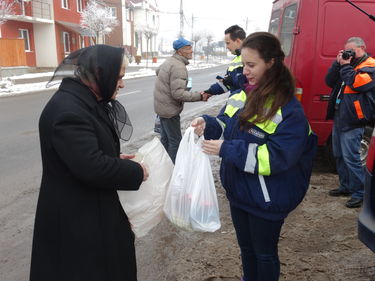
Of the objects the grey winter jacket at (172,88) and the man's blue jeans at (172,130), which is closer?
the grey winter jacket at (172,88)

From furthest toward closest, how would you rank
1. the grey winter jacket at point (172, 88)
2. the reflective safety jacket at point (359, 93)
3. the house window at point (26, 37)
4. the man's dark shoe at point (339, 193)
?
the house window at point (26, 37)
the grey winter jacket at point (172, 88)
the man's dark shoe at point (339, 193)
the reflective safety jacket at point (359, 93)

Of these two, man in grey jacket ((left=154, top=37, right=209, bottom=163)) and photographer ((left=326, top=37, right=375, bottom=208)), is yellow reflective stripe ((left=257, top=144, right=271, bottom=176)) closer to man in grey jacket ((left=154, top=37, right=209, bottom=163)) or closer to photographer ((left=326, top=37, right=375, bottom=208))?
photographer ((left=326, top=37, right=375, bottom=208))

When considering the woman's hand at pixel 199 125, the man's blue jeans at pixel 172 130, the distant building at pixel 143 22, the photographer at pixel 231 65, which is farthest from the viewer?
the distant building at pixel 143 22

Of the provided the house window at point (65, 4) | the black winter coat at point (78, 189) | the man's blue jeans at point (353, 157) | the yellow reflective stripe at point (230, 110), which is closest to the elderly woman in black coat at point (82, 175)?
the black winter coat at point (78, 189)

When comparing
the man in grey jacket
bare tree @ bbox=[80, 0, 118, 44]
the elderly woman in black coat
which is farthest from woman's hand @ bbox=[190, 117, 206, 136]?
bare tree @ bbox=[80, 0, 118, 44]

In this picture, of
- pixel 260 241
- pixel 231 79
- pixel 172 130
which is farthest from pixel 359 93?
pixel 260 241

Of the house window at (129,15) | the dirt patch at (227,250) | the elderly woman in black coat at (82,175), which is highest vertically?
the house window at (129,15)

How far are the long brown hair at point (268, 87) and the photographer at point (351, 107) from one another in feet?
7.07

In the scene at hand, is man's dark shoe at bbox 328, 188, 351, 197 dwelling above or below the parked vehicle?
below

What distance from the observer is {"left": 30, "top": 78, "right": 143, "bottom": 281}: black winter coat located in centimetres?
158

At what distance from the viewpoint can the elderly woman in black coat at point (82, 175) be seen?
5.19 feet

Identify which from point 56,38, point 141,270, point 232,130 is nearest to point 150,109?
point 141,270

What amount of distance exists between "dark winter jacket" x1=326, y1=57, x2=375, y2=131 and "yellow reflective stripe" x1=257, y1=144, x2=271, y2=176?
7.85 ft

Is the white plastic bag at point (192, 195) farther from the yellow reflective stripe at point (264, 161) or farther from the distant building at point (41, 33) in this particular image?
the distant building at point (41, 33)
